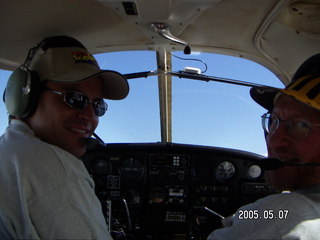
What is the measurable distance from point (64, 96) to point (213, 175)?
204 centimetres

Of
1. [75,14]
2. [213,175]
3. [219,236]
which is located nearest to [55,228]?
[219,236]

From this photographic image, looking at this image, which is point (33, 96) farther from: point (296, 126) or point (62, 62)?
point (296, 126)

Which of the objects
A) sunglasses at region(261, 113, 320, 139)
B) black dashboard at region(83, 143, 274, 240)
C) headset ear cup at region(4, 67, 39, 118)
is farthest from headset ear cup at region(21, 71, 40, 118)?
black dashboard at region(83, 143, 274, 240)

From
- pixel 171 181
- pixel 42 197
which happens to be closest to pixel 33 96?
pixel 42 197

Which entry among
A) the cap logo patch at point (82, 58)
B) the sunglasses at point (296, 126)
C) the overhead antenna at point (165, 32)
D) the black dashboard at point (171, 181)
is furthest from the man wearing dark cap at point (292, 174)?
the black dashboard at point (171, 181)

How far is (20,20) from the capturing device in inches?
71.7

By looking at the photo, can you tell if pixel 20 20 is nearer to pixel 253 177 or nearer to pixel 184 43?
pixel 184 43

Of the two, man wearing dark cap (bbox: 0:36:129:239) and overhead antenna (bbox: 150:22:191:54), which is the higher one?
overhead antenna (bbox: 150:22:191:54)

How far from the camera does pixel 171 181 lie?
3.26 m

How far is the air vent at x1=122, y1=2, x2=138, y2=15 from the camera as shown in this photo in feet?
5.49

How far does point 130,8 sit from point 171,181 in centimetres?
189

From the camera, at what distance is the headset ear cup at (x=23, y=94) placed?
1.39 metres

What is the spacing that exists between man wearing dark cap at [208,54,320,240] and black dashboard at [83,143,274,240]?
1.63 metres

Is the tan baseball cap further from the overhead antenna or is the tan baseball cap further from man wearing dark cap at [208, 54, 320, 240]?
man wearing dark cap at [208, 54, 320, 240]
